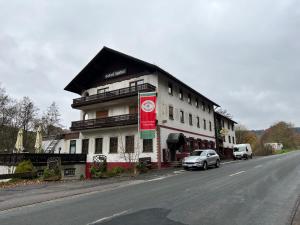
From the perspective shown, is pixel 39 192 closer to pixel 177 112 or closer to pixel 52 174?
pixel 52 174

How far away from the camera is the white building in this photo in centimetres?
2850

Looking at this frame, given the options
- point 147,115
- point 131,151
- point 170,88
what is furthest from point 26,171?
point 170,88

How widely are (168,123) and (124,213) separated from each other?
74.8 feet

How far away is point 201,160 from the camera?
73.4 ft

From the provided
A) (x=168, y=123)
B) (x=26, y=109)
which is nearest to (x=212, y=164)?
(x=168, y=123)

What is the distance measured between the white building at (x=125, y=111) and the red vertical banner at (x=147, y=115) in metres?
5.15

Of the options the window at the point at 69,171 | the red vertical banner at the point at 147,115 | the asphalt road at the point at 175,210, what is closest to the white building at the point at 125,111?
the window at the point at 69,171

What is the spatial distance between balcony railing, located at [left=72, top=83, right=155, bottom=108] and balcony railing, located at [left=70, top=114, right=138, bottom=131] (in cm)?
231

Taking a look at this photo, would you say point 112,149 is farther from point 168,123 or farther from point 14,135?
point 14,135

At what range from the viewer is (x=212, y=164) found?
24125 millimetres

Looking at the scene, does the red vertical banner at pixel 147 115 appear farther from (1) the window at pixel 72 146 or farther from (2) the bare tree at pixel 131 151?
(1) the window at pixel 72 146

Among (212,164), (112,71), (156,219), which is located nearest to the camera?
(156,219)

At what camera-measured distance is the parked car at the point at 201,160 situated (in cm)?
2215

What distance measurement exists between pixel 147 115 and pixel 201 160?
6.09 metres
